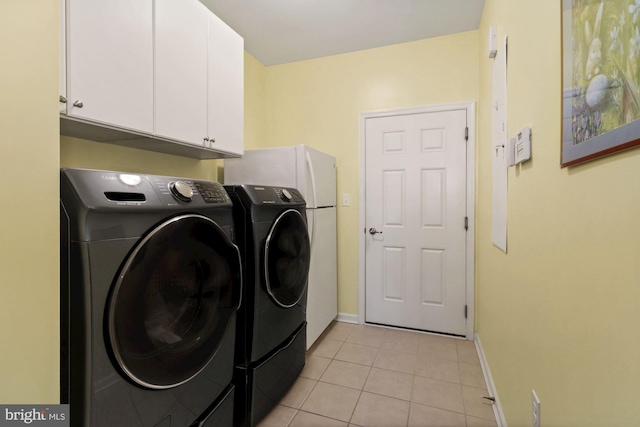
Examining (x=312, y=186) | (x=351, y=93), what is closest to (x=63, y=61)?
(x=312, y=186)

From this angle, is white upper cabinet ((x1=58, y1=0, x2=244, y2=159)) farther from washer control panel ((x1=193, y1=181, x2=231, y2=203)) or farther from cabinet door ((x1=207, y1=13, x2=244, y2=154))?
washer control panel ((x1=193, y1=181, x2=231, y2=203))

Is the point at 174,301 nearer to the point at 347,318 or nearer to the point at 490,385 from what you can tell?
the point at 490,385

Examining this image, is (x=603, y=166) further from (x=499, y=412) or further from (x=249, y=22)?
(x=249, y=22)

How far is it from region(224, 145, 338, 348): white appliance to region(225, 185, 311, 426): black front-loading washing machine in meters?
0.37

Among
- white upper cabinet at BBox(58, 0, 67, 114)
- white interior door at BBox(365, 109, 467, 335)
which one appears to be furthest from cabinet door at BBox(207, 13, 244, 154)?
white interior door at BBox(365, 109, 467, 335)

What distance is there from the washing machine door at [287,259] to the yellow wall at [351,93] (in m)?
1.09

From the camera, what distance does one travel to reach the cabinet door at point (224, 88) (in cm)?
179

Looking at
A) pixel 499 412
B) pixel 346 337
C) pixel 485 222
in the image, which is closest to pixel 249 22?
pixel 485 222

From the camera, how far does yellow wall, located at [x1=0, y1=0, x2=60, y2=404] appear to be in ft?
2.16

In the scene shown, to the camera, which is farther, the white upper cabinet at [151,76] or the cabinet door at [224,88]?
the cabinet door at [224,88]

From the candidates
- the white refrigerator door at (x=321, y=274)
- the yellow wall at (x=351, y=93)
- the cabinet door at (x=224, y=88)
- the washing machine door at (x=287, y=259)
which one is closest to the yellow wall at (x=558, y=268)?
the yellow wall at (x=351, y=93)

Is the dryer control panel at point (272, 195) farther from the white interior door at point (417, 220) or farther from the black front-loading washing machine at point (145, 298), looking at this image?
the white interior door at point (417, 220)

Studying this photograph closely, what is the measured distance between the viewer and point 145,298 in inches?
37.4

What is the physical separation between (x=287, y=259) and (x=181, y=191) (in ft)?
2.67
